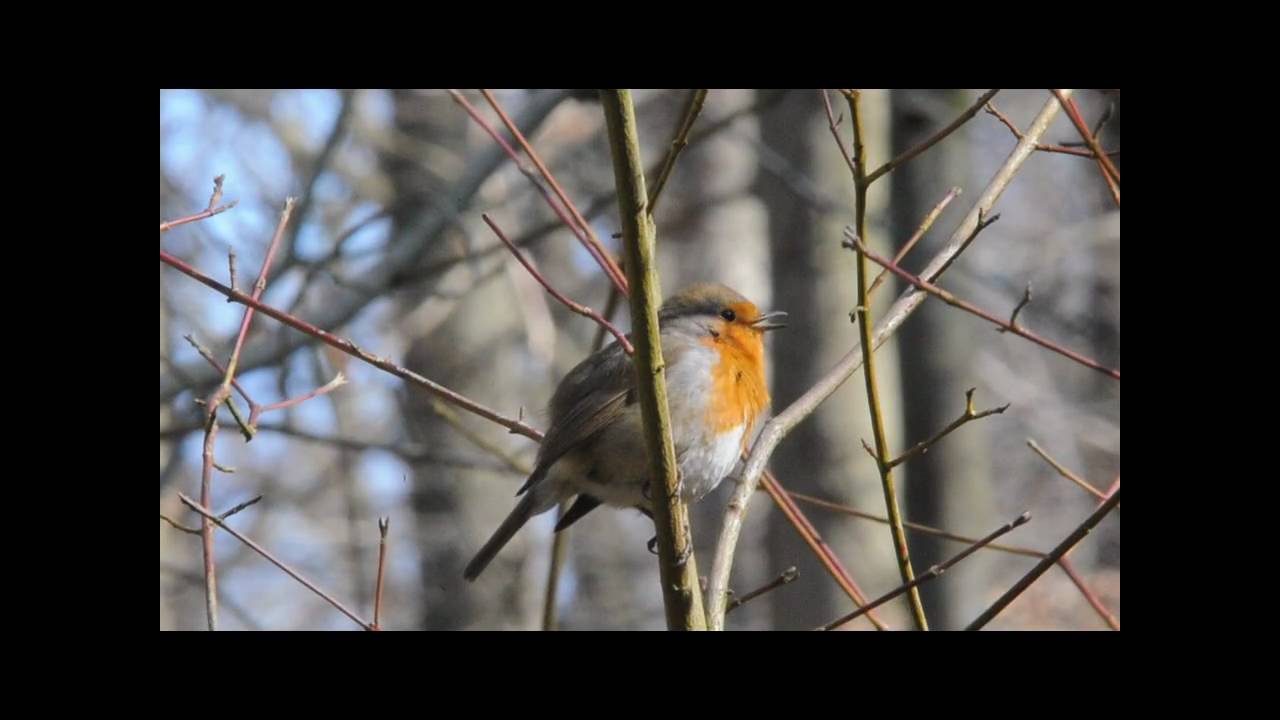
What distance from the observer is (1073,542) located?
7.35 feet

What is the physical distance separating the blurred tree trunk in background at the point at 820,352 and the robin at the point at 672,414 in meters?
1.74

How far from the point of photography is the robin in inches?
145

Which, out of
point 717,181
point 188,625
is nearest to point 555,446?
point 188,625

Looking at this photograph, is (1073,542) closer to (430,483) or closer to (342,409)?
(430,483)

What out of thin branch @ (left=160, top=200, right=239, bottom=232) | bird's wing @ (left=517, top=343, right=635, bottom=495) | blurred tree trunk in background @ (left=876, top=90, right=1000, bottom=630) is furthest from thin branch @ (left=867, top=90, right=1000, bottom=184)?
blurred tree trunk in background @ (left=876, top=90, right=1000, bottom=630)

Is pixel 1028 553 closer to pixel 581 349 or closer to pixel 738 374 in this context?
pixel 738 374

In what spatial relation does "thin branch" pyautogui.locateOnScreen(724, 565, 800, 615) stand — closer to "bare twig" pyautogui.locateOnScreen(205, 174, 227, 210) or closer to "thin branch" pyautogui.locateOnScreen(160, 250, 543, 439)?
"thin branch" pyautogui.locateOnScreen(160, 250, 543, 439)

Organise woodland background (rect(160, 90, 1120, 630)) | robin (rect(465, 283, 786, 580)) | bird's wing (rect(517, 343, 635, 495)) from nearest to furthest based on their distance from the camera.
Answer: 1. robin (rect(465, 283, 786, 580))
2. bird's wing (rect(517, 343, 635, 495))
3. woodland background (rect(160, 90, 1120, 630))

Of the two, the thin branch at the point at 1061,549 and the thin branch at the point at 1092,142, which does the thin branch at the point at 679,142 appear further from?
the thin branch at the point at 1061,549

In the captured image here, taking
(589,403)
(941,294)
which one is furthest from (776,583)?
(589,403)

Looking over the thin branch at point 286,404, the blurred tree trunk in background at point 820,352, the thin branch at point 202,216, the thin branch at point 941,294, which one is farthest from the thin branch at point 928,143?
the blurred tree trunk in background at point 820,352

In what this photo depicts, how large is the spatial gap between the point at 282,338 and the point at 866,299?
3.26 metres

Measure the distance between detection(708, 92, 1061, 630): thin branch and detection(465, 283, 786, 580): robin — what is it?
0.66m
